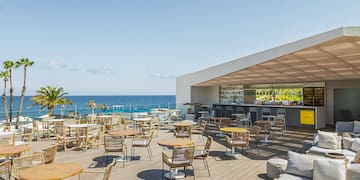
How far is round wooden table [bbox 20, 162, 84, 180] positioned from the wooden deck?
161cm

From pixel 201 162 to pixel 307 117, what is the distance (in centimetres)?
914

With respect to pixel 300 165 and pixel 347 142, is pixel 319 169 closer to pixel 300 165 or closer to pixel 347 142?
pixel 300 165

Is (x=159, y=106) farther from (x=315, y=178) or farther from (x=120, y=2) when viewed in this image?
(x=315, y=178)

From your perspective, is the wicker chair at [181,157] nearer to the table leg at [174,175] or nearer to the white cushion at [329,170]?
the table leg at [174,175]

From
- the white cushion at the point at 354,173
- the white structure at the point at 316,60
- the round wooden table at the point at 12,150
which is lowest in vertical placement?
the white cushion at the point at 354,173

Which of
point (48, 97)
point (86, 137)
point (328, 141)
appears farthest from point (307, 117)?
point (48, 97)

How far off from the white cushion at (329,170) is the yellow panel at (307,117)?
1013 cm

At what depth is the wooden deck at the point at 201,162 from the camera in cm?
564

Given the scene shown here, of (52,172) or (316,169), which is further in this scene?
(316,169)

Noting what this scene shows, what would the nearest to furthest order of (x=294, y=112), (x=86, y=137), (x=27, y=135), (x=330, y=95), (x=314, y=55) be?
(x=314, y=55)
(x=27, y=135)
(x=86, y=137)
(x=294, y=112)
(x=330, y=95)

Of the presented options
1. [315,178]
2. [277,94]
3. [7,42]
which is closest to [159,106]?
[277,94]

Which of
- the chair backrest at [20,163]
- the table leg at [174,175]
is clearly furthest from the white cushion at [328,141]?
the chair backrest at [20,163]

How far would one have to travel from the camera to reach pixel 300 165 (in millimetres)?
4477

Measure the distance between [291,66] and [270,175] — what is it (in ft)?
19.1
